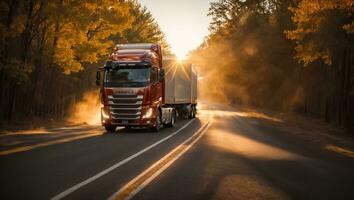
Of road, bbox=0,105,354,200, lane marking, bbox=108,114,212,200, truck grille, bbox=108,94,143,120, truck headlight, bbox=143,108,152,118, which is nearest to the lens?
lane marking, bbox=108,114,212,200

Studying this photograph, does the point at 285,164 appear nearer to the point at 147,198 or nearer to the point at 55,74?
the point at 147,198

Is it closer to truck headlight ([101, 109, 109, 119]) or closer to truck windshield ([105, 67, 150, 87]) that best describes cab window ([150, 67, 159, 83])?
truck windshield ([105, 67, 150, 87])

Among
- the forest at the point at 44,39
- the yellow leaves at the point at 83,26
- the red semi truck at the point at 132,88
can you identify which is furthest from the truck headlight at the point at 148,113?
the yellow leaves at the point at 83,26

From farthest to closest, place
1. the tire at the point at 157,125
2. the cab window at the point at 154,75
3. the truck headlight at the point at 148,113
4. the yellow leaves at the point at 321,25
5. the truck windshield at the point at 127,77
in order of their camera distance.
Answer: the yellow leaves at the point at 321,25, the tire at the point at 157,125, the cab window at the point at 154,75, the truck headlight at the point at 148,113, the truck windshield at the point at 127,77

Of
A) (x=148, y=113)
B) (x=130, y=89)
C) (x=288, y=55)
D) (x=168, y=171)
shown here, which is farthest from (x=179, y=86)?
(x=168, y=171)

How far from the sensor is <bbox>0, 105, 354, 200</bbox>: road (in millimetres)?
8031

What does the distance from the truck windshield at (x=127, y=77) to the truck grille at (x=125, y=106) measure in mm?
513

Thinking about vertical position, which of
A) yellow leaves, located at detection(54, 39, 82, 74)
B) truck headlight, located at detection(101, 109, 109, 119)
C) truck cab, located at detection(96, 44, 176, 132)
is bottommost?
truck headlight, located at detection(101, 109, 109, 119)

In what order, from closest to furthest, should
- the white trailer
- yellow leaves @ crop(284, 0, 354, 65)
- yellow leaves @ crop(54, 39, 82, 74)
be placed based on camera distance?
yellow leaves @ crop(54, 39, 82, 74)
yellow leaves @ crop(284, 0, 354, 65)
the white trailer

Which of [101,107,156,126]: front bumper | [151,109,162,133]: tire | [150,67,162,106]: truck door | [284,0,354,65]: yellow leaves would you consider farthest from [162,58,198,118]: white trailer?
[284,0,354,65]: yellow leaves

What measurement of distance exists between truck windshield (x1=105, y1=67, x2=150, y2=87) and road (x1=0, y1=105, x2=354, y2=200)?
185 inches

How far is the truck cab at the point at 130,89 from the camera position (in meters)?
20.6

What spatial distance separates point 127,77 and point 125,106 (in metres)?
1.25

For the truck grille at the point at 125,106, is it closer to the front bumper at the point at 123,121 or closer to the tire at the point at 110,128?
the front bumper at the point at 123,121
